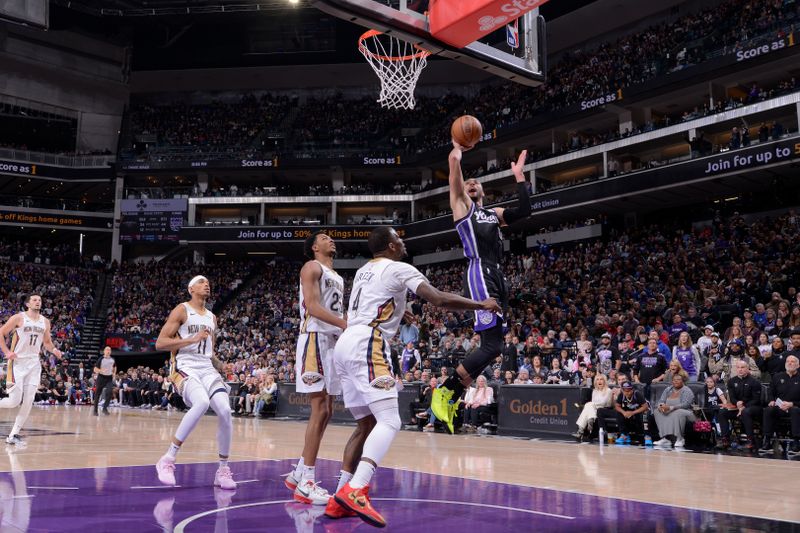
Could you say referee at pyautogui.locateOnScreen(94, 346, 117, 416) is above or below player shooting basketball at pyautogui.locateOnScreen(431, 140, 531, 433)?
below

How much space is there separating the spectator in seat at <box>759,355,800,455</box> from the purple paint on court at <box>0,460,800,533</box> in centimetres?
584

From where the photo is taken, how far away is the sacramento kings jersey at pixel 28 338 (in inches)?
388

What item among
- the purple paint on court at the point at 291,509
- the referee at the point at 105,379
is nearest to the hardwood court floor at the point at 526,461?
the purple paint on court at the point at 291,509

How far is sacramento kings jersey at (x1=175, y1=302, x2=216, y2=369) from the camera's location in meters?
6.50

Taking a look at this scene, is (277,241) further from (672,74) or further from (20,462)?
(20,462)

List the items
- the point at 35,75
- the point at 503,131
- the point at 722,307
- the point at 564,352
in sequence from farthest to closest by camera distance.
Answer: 1. the point at 35,75
2. the point at 503,131
3. the point at 722,307
4. the point at 564,352

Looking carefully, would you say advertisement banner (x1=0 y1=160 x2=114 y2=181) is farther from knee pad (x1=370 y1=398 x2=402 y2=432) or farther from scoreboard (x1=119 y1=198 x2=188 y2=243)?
knee pad (x1=370 y1=398 x2=402 y2=432)

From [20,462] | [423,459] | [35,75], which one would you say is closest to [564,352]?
[423,459]

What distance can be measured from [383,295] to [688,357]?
956 centimetres

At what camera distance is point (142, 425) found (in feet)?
48.5

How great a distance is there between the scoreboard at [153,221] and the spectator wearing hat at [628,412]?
29.8 meters

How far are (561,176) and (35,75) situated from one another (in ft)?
99.8

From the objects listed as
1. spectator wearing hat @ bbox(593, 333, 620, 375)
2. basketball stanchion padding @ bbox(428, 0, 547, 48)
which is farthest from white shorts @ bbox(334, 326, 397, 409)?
spectator wearing hat @ bbox(593, 333, 620, 375)

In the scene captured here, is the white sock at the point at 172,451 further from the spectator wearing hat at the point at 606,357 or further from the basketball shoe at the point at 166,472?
the spectator wearing hat at the point at 606,357
